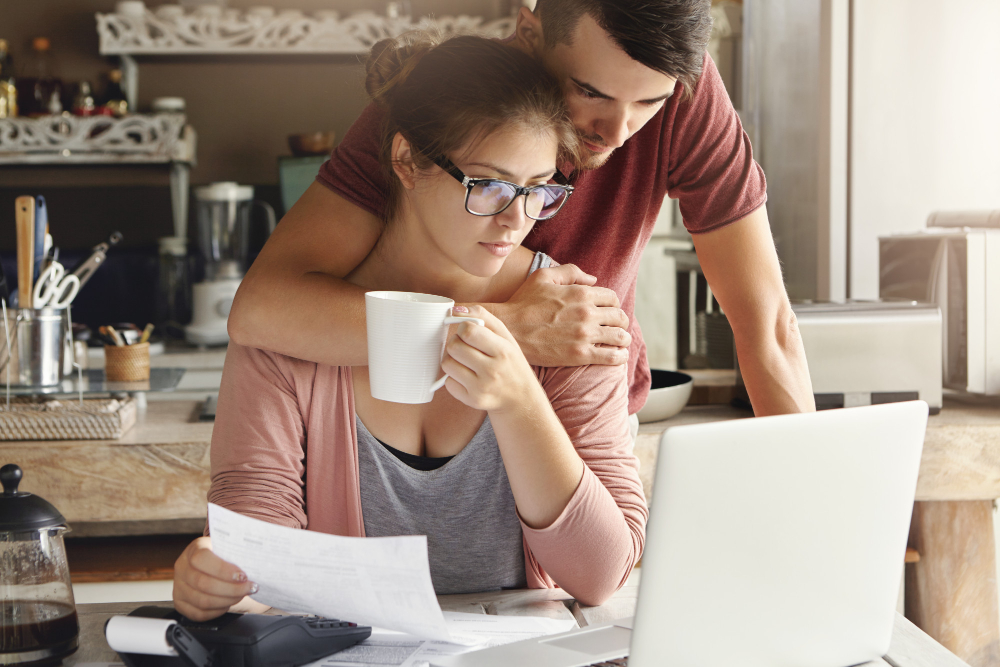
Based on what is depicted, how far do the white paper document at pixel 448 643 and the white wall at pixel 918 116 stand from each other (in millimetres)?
2074

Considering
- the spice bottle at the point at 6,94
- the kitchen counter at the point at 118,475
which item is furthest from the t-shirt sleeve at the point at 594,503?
the spice bottle at the point at 6,94

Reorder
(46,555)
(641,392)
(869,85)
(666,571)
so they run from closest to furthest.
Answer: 1. (666,571)
2. (46,555)
3. (641,392)
4. (869,85)

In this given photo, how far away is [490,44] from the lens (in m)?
1.00

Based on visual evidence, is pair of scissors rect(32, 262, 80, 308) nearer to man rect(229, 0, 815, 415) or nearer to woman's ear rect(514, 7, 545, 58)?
man rect(229, 0, 815, 415)

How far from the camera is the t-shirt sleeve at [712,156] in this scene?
1229 millimetres

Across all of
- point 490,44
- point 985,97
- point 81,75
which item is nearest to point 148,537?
point 490,44

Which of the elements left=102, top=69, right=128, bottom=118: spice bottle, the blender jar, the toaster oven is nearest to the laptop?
the toaster oven

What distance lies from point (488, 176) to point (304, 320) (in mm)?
265

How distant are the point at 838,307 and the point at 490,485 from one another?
1.11m

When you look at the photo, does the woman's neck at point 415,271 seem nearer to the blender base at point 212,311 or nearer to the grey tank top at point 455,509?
the grey tank top at point 455,509

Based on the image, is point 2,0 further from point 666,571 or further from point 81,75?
point 666,571

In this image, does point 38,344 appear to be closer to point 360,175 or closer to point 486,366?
point 360,175

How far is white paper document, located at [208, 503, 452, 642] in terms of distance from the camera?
0.66 meters

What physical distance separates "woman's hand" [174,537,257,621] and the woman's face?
0.42 m
